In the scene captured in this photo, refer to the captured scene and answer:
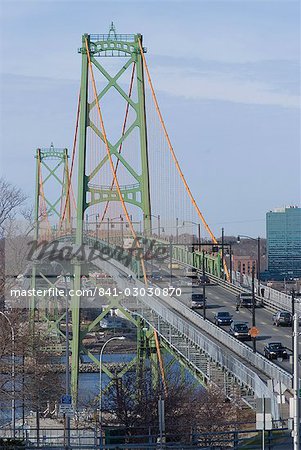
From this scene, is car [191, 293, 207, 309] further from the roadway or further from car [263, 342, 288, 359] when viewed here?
car [263, 342, 288, 359]

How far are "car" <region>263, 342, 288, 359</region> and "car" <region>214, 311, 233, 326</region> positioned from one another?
8.42m

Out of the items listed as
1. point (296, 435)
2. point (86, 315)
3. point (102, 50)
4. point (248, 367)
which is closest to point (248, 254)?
point (86, 315)

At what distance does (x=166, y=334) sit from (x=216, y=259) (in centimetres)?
1780

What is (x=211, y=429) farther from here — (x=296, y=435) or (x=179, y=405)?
(x=296, y=435)

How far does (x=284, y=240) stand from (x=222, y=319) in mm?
107330

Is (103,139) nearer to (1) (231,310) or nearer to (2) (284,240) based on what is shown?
(1) (231,310)

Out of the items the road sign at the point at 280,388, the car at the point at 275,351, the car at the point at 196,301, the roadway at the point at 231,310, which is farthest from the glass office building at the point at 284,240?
the road sign at the point at 280,388

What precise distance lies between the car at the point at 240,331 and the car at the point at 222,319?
2628 mm

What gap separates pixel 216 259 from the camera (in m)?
64.5

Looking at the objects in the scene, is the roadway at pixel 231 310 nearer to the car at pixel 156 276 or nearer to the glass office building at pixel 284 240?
the car at pixel 156 276

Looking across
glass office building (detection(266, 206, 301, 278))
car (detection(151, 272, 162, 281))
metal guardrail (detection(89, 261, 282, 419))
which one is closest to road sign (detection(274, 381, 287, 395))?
metal guardrail (detection(89, 261, 282, 419))

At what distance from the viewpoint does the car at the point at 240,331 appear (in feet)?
143

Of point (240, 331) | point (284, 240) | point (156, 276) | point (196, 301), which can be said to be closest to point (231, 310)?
point (196, 301)

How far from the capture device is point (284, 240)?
154 m
